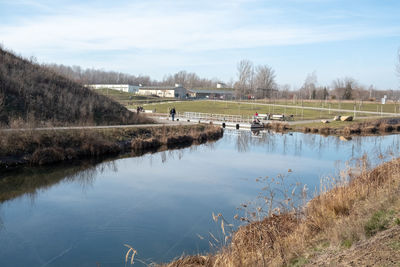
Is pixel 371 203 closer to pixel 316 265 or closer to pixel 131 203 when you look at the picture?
pixel 316 265

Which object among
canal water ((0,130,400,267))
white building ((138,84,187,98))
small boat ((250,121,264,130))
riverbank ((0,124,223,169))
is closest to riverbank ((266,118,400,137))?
small boat ((250,121,264,130))

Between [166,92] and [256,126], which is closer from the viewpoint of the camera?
[256,126]

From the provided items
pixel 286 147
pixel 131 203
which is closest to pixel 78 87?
pixel 286 147

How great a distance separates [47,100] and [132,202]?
69.9 feet

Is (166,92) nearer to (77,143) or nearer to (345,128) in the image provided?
(345,128)

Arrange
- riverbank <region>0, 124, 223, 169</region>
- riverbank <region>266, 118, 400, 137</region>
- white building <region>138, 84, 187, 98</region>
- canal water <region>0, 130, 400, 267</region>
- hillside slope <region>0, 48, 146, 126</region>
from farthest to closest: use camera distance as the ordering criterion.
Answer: white building <region>138, 84, 187, 98</region>
riverbank <region>266, 118, 400, 137</region>
hillside slope <region>0, 48, 146, 126</region>
riverbank <region>0, 124, 223, 169</region>
canal water <region>0, 130, 400, 267</region>

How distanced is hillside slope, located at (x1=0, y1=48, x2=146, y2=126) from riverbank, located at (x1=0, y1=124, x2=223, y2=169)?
3793 mm

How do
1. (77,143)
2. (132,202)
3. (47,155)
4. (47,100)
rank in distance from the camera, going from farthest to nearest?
(47,100) → (77,143) → (47,155) → (132,202)

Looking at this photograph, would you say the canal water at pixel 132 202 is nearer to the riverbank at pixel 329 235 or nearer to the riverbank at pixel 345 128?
the riverbank at pixel 329 235

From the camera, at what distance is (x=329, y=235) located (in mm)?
6188

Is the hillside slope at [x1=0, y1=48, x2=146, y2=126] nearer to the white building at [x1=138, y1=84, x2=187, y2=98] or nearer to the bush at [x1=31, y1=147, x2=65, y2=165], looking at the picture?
the bush at [x1=31, y1=147, x2=65, y2=165]

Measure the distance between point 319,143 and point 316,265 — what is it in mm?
25771

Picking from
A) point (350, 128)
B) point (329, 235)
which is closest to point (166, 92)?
point (350, 128)

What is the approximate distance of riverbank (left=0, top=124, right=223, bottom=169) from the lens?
1841 cm
